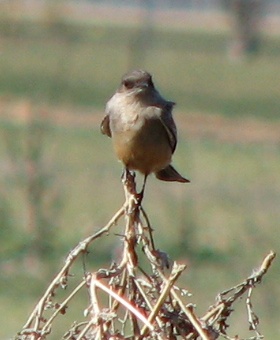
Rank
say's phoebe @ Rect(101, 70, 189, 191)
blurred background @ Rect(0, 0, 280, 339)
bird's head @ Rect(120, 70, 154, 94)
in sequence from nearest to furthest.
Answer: say's phoebe @ Rect(101, 70, 189, 191)
bird's head @ Rect(120, 70, 154, 94)
blurred background @ Rect(0, 0, 280, 339)

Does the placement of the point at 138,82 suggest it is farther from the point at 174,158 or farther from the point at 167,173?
the point at 174,158

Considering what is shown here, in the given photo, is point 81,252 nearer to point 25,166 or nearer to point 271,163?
point 25,166

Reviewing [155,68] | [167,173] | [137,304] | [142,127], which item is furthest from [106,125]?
[155,68]

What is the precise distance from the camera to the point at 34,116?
454 inches

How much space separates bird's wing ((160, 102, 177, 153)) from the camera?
4375 mm

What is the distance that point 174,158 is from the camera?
680 inches

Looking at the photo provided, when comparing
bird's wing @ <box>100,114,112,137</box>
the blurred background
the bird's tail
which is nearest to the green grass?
the blurred background

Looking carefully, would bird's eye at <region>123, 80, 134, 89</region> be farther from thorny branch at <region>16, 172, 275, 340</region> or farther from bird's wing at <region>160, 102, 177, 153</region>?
thorny branch at <region>16, 172, 275, 340</region>

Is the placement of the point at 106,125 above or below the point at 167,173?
above

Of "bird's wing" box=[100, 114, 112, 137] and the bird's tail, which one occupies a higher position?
"bird's wing" box=[100, 114, 112, 137]

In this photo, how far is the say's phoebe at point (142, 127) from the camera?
425 centimetres

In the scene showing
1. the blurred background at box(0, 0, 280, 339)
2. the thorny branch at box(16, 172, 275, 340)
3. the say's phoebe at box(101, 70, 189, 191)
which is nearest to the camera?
the thorny branch at box(16, 172, 275, 340)

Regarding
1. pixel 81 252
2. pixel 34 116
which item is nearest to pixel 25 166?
pixel 34 116

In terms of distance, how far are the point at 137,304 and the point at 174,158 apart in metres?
14.6
